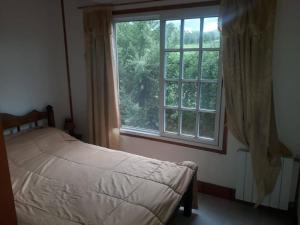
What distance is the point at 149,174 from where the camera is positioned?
2148mm

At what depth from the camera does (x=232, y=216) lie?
7.99 feet

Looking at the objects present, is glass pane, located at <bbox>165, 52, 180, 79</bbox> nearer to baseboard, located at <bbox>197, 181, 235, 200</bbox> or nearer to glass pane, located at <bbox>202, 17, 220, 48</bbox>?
glass pane, located at <bbox>202, 17, 220, 48</bbox>

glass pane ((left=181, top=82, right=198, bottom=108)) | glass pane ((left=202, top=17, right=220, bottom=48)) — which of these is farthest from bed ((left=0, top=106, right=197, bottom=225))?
glass pane ((left=202, top=17, right=220, bottom=48))

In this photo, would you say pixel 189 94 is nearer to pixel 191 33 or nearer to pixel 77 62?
pixel 191 33

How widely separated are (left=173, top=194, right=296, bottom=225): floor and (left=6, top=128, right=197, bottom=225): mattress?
507 millimetres

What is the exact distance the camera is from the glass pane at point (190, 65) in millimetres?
2621

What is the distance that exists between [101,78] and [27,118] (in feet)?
3.32

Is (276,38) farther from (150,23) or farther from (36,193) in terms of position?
(36,193)

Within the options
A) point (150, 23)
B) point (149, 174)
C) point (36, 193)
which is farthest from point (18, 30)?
point (149, 174)

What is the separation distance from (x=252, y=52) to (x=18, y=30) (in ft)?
8.35

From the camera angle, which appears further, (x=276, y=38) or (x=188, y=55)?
(x=188, y=55)

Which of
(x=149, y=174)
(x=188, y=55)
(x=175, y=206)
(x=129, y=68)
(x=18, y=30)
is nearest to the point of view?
(x=175, y=206)

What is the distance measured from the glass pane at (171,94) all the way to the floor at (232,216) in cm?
116

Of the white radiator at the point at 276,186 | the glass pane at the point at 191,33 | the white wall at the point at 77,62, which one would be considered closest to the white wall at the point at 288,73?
the white radiator at the point at 276,186
